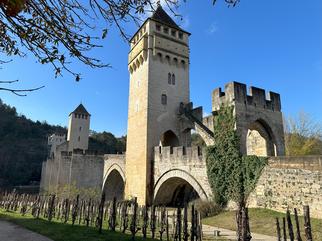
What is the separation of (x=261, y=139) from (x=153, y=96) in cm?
862

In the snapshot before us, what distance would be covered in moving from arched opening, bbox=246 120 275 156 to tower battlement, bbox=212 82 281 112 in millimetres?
1205

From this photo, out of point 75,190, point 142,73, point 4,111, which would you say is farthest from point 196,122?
point 4,111

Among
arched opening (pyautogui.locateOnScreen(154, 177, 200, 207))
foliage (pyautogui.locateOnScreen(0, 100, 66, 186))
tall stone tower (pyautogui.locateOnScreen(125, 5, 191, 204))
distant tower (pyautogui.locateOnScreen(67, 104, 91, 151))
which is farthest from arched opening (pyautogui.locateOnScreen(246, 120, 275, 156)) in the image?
foliage (pyautogui.locateOnScreen(0, 100, 66, 186))

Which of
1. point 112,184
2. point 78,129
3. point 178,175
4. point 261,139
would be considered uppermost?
point 78,129

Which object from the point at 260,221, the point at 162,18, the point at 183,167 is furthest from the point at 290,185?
the point at 162,18

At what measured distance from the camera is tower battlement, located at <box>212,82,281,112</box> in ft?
46.8

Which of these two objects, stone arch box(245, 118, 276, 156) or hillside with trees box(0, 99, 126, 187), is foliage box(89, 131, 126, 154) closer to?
hillside with trees box(0, 99, 126, 187)

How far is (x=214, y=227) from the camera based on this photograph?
10.2m

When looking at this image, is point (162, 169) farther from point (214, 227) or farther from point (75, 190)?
point (75, 190)

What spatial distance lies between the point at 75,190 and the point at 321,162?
22040 mm

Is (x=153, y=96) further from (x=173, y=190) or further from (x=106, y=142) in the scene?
(x=106, y=142)

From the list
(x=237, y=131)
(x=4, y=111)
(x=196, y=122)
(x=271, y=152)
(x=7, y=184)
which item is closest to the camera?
(x=237, y=131)

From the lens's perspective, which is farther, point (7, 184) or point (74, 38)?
point (7, 184)

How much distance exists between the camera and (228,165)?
13.1 metres
